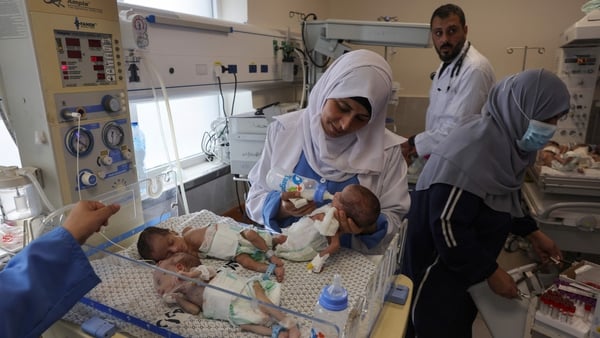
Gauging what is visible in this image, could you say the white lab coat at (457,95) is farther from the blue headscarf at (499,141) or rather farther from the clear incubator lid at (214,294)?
the clear incubator lid at (214,294)

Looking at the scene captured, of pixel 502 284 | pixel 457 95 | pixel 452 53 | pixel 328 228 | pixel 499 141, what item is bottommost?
pixel 502 284

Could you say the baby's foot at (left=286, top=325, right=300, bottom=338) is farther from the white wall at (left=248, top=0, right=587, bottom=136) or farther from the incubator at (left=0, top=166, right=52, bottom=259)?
the white wall at (left=248, top=0, right=587, bottom=136)

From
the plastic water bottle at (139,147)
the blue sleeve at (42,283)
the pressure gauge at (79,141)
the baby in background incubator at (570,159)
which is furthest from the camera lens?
the baby in background incubator at (570,159)

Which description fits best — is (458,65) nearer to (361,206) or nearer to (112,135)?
(361,206)

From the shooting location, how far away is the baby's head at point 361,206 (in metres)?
1.31

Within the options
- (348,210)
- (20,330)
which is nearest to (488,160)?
(348,210)

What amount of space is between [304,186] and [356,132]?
306 mm

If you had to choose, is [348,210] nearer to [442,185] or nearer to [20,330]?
[442,185]

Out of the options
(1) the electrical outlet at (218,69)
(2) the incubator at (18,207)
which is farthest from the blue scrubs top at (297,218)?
(1) the electrical outlet at (218,69)

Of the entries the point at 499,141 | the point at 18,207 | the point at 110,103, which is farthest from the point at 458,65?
the point at 18,207

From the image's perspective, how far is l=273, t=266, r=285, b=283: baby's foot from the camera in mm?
1219

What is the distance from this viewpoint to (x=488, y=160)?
1.48 metres

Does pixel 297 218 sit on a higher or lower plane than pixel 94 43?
lower

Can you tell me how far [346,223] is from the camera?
133 centimetres
